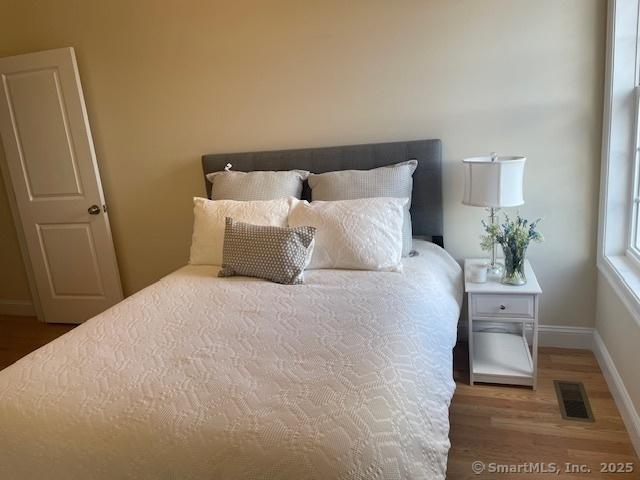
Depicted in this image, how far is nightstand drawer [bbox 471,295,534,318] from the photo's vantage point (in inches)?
86.4

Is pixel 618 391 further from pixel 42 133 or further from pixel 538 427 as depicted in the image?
pixel 42 133

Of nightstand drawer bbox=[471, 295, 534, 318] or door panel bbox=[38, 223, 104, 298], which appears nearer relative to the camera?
nightstand drawer bbox=[471, 295, 534, 318]

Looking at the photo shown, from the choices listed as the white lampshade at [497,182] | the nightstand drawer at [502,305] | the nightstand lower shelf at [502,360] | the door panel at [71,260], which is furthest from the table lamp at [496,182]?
the door panel at [71,260]

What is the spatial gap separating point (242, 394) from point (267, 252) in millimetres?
941

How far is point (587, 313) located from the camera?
2551 millimetres

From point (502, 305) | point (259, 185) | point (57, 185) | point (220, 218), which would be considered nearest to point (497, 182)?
point (502, 305)

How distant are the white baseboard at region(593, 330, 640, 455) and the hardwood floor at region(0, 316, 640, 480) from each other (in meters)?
0.03

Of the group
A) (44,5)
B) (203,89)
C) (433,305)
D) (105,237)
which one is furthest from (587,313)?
(44,5)

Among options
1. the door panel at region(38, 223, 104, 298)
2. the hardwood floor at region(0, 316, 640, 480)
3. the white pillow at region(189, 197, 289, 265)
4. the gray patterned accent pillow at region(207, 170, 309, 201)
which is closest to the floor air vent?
the hardwood floor at region(0, 316, 640, 480)

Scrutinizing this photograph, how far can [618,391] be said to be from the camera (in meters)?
2.06

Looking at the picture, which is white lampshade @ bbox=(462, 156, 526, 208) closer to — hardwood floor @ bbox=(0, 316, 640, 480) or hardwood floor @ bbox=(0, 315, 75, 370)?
hardwood floor @ bbox=(0, 316, 640, 480)

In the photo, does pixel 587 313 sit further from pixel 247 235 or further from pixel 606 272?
pixel 247 235

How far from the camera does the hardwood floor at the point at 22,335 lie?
10.4ft

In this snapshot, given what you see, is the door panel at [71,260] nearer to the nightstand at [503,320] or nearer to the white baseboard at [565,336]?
the nightstand at [503,320]
